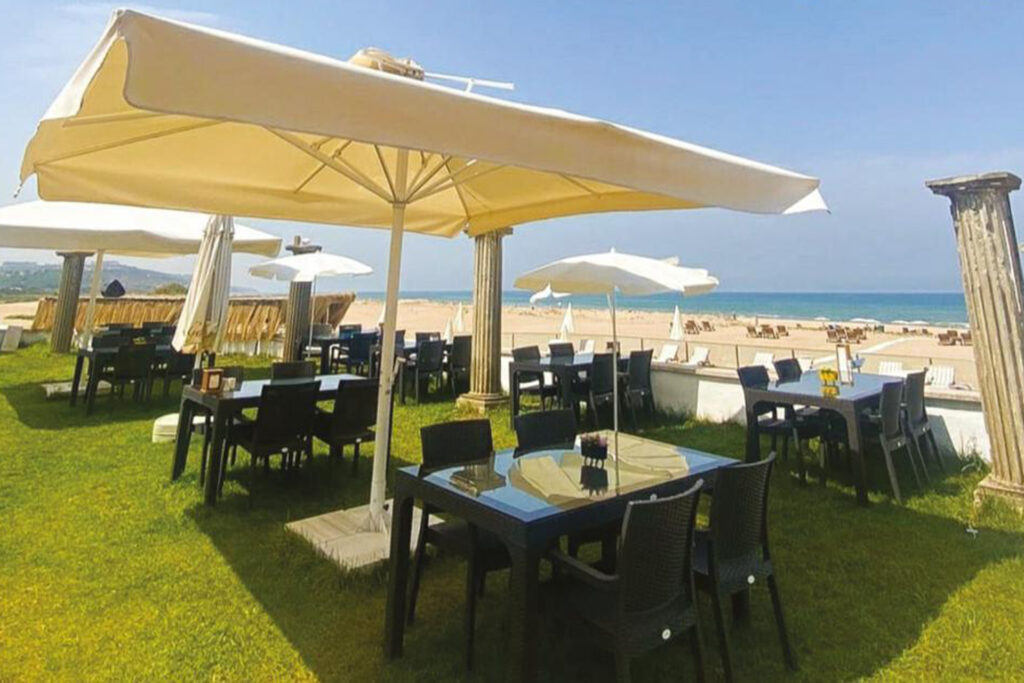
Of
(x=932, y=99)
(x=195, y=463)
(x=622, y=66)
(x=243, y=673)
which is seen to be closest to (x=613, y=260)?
(x=243, y=673)

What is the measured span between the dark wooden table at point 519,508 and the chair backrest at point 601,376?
3553mm

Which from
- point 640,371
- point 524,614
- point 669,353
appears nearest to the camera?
point 524,614

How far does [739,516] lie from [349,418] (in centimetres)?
318

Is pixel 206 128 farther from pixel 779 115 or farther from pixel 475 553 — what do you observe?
pixel 779 115

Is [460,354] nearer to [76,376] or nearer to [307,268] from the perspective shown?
[307,268]

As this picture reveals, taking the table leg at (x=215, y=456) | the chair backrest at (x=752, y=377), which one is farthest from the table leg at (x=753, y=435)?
the table leg at (x=215, y=456)

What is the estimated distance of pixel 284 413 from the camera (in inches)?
154

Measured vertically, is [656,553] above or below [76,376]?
below

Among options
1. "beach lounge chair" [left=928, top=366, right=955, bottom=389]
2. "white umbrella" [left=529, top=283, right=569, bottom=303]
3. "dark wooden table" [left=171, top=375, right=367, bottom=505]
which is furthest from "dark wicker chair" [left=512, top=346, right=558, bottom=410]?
"beach lounge chair" [left=928, top=366, right=955, bottom=389]

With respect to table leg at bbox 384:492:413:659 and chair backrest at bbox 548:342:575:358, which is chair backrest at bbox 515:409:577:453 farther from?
chair backrest at bbox 548:342:575:358

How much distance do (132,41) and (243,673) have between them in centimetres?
229

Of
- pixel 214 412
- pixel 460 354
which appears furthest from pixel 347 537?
pixel 460 354

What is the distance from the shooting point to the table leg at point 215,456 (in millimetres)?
3691

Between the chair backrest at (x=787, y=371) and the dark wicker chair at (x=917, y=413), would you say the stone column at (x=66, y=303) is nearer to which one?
the chair backrest at (x=787, y=371)
